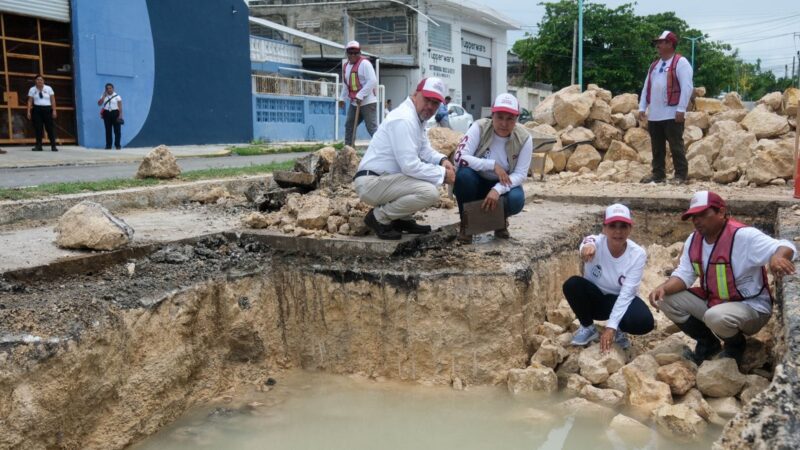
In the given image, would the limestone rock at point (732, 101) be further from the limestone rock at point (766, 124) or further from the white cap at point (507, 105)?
the white cap at point (507, 105)

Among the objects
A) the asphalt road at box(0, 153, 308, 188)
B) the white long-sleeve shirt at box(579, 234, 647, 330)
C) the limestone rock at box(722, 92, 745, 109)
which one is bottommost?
the white long-sleeve shirt at box(579, 234, 647, 330)

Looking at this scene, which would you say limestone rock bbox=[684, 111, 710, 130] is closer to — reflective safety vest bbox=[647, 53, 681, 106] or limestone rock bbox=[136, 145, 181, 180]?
reflective safety vest bbox=[647, 53, 681, 106]

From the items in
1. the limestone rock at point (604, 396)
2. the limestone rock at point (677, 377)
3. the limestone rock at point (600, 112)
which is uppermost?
the limestone rock at point (600, 112)

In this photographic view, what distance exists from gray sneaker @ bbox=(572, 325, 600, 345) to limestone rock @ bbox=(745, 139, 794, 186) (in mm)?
4440

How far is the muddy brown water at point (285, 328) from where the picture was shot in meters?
3.80

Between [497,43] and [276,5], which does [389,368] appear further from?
[497,43]

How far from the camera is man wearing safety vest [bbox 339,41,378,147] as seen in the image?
928 centimetres

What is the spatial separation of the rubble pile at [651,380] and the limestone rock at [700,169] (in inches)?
170

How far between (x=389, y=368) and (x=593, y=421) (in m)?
1.40

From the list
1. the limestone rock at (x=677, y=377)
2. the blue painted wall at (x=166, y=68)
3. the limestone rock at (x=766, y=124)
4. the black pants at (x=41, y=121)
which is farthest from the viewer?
the blue painted wall at (x=166, y=68)

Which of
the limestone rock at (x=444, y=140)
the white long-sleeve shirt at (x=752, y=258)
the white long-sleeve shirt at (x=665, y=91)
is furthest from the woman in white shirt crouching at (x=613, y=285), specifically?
the white long-sleeve shirt at (x=665, y=91)

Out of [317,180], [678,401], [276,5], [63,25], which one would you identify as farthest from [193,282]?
[276,5]

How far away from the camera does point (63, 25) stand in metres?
14.2

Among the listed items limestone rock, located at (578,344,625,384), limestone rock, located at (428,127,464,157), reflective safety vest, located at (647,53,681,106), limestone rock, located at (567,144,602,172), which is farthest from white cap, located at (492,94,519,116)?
limestone rock, located at (567,144,602,172)
